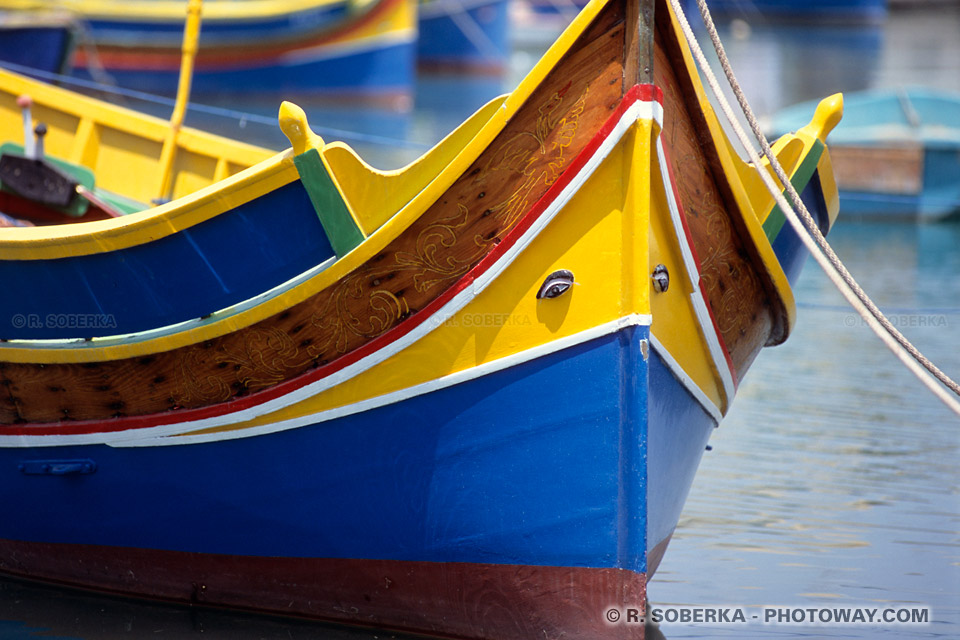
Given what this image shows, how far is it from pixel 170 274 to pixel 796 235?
2.12m

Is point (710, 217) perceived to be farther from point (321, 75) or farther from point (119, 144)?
point (321, 75)

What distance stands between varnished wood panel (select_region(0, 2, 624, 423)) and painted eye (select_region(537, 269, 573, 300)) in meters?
0.19

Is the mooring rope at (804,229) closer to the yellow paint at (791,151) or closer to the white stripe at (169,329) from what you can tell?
the yellow paint at (791,151)

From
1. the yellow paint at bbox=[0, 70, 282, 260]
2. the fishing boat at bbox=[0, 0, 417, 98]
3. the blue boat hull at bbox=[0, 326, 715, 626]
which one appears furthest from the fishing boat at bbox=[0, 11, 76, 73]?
the fishing boat at bbox=[0, 0, 417, 98]

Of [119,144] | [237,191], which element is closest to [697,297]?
[237,191]

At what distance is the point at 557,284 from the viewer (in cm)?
350

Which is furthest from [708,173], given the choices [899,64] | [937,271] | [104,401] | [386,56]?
[899,64]

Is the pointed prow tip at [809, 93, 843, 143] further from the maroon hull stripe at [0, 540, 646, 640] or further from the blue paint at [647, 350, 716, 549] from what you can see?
the maroon hull stripe at [0, 540, 646, 640]

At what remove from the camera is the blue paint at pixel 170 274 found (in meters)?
3.67

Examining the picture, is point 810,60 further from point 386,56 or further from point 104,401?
point 104,401

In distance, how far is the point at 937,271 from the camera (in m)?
10.7

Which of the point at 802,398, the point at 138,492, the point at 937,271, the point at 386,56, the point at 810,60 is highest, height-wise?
the point at 810,60

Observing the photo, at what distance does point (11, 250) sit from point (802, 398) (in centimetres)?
489

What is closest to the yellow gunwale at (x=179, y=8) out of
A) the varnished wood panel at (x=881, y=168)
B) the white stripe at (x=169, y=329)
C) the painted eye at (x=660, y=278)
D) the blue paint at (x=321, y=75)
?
the blue paint at (x=321, y=75)
